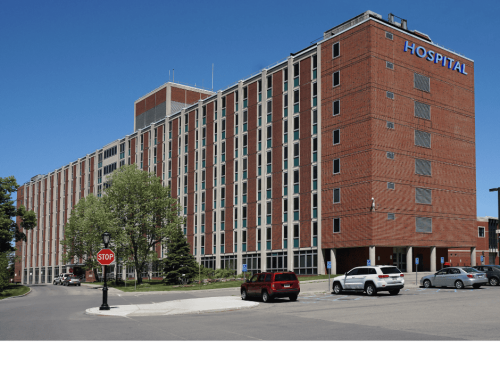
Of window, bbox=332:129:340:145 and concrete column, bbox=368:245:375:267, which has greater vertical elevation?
window, bbox=332:129:340:145

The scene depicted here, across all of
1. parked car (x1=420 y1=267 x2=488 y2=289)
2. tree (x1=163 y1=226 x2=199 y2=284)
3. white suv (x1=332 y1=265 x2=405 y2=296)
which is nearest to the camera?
white suv (x1=332 y1=265 x2=405 y2=296)

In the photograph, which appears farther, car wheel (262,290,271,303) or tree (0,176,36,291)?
tree (0,176,36,291)

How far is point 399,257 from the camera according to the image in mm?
56906

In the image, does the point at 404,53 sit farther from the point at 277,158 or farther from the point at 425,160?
the point at 277,158

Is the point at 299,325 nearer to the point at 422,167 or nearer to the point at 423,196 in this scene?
the point at 423,196

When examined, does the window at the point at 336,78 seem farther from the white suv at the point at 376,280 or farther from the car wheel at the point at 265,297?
the car wheel at the point at 265,297

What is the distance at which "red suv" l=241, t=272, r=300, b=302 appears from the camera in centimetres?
2824

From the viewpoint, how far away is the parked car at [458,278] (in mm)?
34188

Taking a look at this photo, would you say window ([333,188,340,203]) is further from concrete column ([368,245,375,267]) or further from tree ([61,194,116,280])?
tree ([61,194,116,280])

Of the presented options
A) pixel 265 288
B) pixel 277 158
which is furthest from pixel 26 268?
pixel 265 288

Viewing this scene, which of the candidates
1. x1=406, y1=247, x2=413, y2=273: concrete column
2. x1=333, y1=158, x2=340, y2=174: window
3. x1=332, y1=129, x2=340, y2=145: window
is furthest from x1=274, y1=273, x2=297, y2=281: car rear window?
x1=332, y1=129, x2=340, y2=145: window

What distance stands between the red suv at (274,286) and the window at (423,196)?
101 ft

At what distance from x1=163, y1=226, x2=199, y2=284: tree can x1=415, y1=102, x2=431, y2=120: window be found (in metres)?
29.3

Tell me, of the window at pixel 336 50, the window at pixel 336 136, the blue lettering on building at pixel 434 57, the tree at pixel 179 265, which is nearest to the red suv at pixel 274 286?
the tree at pixel 179 265
